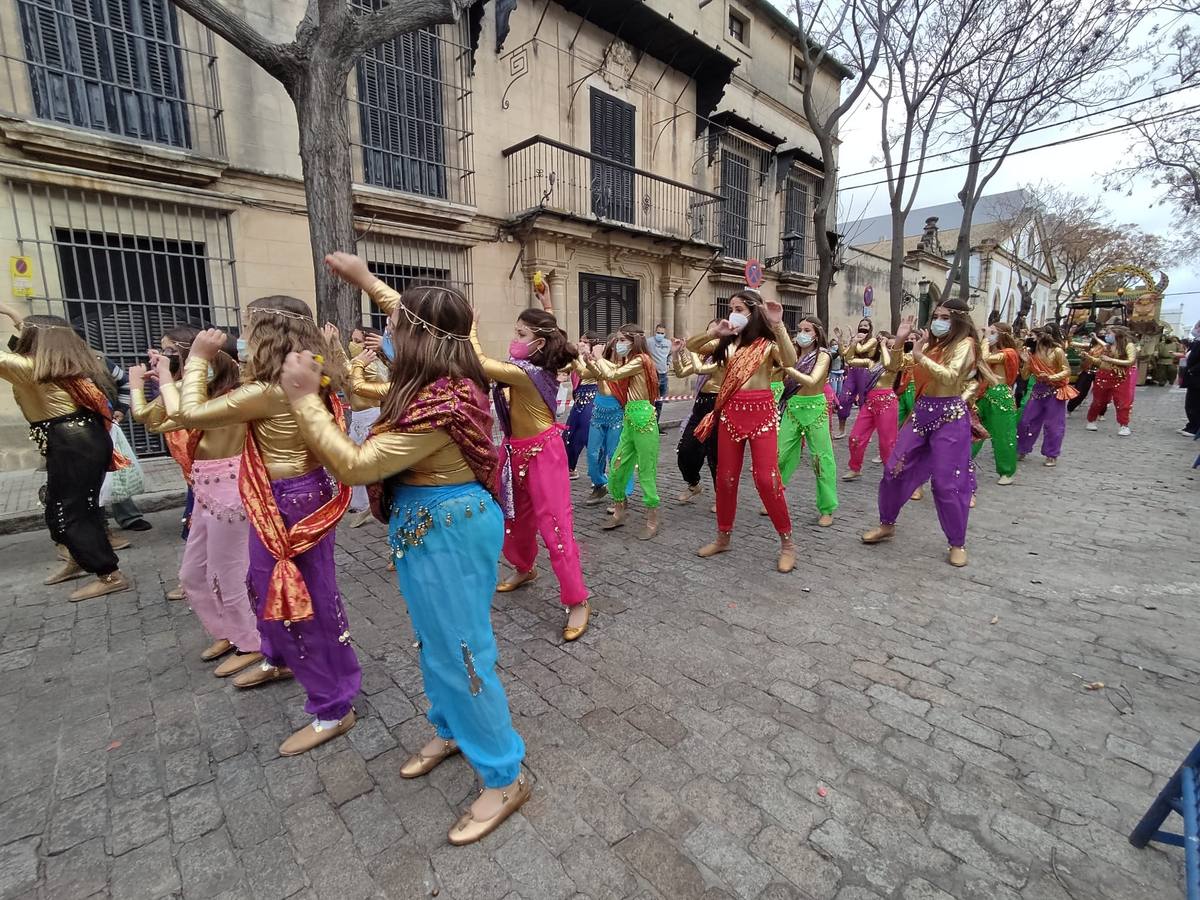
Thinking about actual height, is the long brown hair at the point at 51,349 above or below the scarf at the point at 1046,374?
above

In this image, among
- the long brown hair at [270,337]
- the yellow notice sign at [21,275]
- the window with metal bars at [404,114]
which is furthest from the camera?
the window with metal bars at [404,114]

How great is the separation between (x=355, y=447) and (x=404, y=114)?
10333 millimetres

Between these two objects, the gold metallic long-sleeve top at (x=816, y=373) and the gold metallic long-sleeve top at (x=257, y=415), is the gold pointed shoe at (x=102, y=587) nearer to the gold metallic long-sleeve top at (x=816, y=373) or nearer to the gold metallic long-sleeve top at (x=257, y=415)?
the gold metallic long-sleeve top at (x=257, y=415)

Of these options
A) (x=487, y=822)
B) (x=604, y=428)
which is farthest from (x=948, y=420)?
(x=487, y=822)

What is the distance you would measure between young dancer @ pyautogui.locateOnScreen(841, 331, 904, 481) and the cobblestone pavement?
106 inches

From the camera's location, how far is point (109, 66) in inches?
291

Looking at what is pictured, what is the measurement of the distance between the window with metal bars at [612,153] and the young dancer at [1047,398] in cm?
873

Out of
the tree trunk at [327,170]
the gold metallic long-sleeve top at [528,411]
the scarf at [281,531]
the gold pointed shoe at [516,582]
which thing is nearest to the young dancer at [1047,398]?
the gold pointed shoe at [516,582]

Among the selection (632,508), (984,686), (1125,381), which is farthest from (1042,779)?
(1125,381)

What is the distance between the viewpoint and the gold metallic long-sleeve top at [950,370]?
4168mm

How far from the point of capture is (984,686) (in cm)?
284

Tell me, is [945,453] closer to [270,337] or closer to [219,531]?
[270,337]

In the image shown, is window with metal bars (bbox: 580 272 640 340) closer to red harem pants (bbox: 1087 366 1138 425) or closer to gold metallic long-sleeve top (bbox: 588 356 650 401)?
gold metallic long-sleeve top (bbox: 588 356 650 401)

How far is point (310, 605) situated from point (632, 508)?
4.10 m
